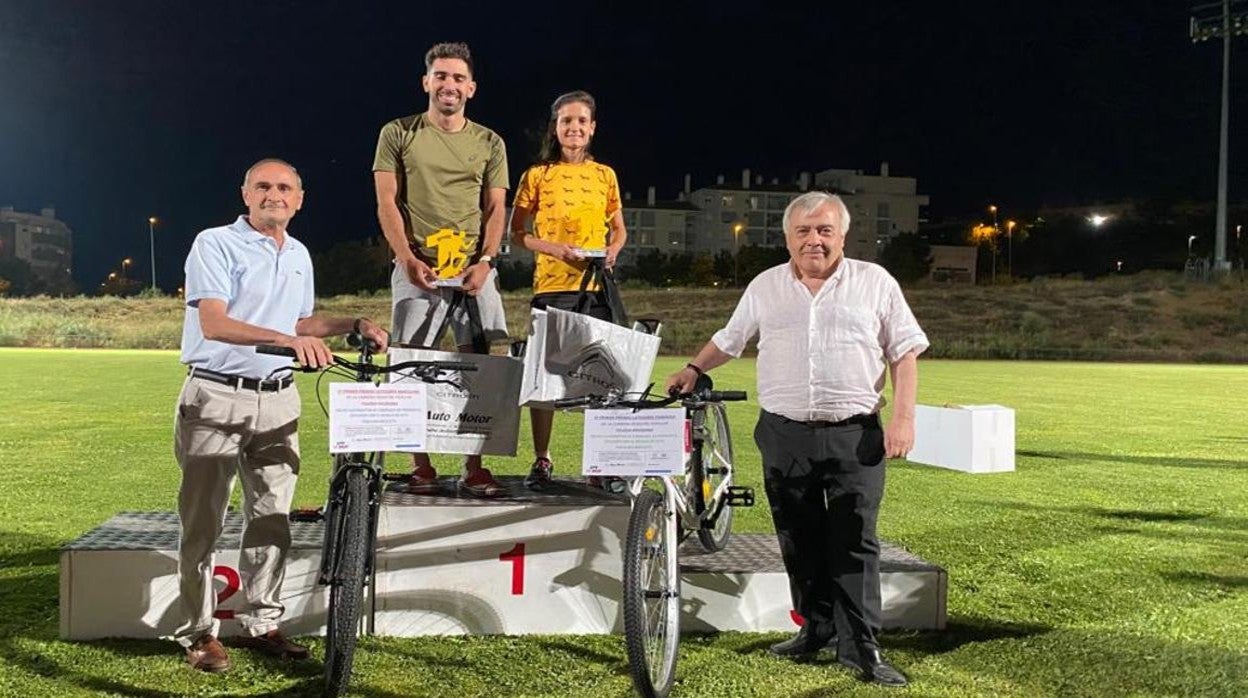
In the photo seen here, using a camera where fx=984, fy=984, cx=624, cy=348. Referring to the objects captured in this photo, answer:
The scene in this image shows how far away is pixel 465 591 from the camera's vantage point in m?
4.19

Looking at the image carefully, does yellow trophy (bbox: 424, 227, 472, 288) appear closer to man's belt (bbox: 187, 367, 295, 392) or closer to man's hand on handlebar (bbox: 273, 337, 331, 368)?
man's belt (bbox: 187, 367, 295, 392)

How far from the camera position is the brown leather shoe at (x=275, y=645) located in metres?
3.90

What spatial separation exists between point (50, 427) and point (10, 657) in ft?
29.1

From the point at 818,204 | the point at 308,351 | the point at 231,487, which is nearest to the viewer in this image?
the point at 308,351

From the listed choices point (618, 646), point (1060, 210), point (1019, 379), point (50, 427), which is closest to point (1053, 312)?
point (1019, 379)

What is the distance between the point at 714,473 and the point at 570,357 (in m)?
1.75

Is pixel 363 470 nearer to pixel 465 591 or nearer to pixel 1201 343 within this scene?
pixel 465 591

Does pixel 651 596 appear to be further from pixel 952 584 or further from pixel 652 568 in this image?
pixel 952 584

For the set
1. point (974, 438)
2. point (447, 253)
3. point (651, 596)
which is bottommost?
point (974, 438)

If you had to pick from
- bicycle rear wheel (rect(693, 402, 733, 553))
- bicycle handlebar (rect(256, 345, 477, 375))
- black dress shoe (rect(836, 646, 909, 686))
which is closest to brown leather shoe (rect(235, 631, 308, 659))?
bicycle handlebar (rect(256, 345, 477, 375))

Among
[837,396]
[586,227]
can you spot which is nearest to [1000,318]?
[586,227]

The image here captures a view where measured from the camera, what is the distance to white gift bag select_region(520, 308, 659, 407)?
4.00 m

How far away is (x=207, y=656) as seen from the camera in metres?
3.73

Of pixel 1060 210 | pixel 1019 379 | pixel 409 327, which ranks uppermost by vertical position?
pixel 1060 210
